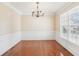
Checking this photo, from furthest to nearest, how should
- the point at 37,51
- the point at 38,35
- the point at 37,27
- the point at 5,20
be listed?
the point at 37,27, the point at 38,35, the point at 37,51, the point at 5,20

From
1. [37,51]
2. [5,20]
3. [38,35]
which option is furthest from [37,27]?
[5,20]

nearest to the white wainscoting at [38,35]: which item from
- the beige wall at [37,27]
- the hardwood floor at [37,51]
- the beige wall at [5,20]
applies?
the beige wall at [37,27]

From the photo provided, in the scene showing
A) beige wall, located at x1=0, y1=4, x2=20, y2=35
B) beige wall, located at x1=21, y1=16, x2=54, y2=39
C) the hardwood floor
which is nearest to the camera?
beige wall, located at x1=0, y1=4, x2=20, y2=35

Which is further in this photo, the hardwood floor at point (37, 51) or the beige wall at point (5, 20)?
the hardwood floor at point (37, 51)

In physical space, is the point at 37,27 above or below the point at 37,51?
above

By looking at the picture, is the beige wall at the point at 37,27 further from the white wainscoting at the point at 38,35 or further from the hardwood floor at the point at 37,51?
the hardwood floor at the point at 37,51

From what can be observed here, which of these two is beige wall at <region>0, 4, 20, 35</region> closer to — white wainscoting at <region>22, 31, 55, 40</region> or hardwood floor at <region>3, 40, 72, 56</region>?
hardwood floor at <region>3, 40, 72, 56</region>

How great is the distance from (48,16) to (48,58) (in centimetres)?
786

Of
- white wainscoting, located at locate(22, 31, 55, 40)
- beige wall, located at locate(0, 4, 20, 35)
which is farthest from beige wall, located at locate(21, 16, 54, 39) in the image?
beige wall, located at locate(0, 4, 20, 35)

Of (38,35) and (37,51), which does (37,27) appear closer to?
(38,35)

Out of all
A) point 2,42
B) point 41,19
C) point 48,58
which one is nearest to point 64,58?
point 48,58

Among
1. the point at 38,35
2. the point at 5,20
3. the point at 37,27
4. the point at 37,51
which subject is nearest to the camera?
the point at 5,20

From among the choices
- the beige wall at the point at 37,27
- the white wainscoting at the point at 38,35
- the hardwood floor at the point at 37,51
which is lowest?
the hardwood floor at the point at 37,51

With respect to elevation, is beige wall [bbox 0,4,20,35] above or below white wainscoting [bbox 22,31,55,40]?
above
